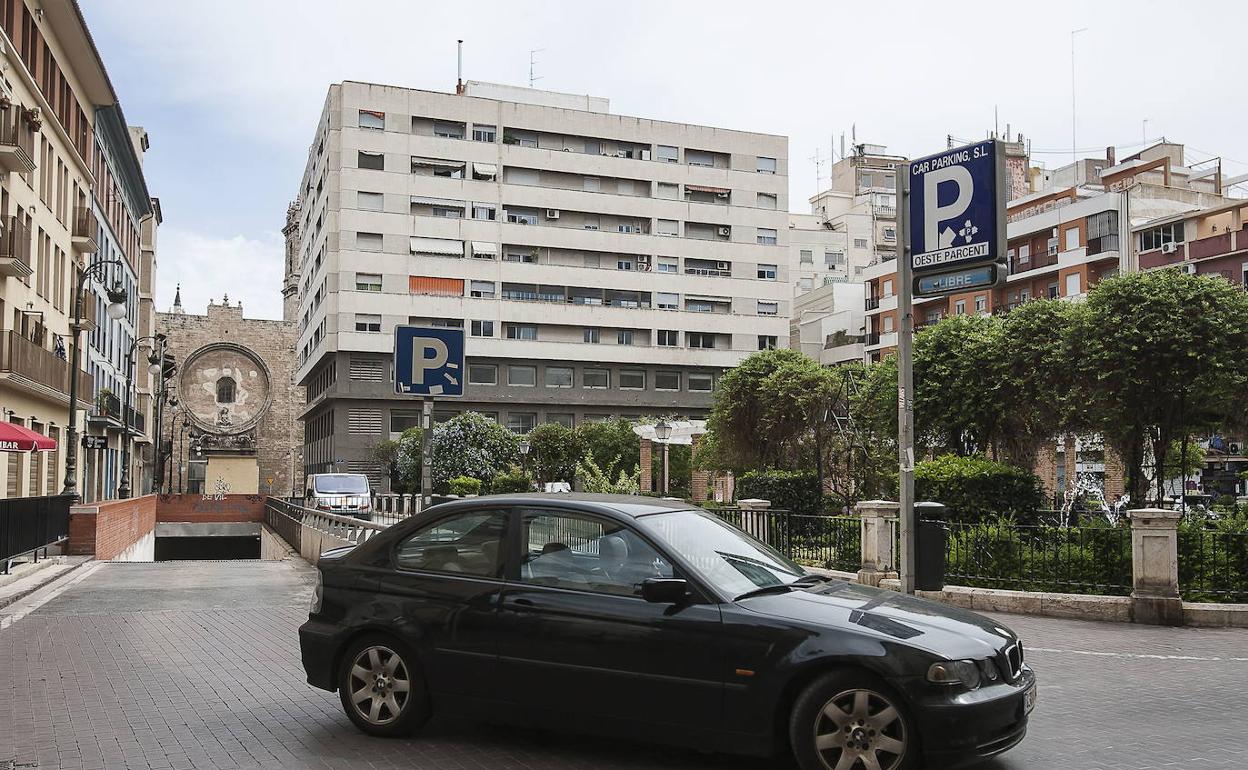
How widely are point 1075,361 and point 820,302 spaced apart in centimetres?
5672

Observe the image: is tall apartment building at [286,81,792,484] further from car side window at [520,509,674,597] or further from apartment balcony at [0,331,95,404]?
car side window at [520,509,674,597]

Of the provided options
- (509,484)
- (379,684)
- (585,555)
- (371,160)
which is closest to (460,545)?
(585,555)

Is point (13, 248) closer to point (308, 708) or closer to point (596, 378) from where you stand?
point (308, 708)

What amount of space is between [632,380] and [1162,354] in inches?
1708

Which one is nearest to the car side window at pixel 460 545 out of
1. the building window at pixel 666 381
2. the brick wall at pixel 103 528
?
the brick wall at pixel 103 528

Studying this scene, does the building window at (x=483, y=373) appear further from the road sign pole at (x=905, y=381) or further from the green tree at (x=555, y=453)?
the road sign pole at (x=905, y=381)

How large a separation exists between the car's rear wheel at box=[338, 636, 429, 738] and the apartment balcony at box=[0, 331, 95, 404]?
80.8 ft

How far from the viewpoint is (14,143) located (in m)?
28.0

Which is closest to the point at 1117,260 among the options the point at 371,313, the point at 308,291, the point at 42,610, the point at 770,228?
the point at 770,228

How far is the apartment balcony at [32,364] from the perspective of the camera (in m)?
28.0

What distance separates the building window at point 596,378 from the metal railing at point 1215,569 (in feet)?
174

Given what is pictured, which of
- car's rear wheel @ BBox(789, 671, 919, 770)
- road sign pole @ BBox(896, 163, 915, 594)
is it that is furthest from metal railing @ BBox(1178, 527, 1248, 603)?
car's rear wheel @ BBox(789, 671, 919, 770)

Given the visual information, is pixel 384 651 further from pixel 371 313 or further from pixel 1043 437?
pixel 371 313

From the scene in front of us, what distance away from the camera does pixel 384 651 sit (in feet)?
22.8
